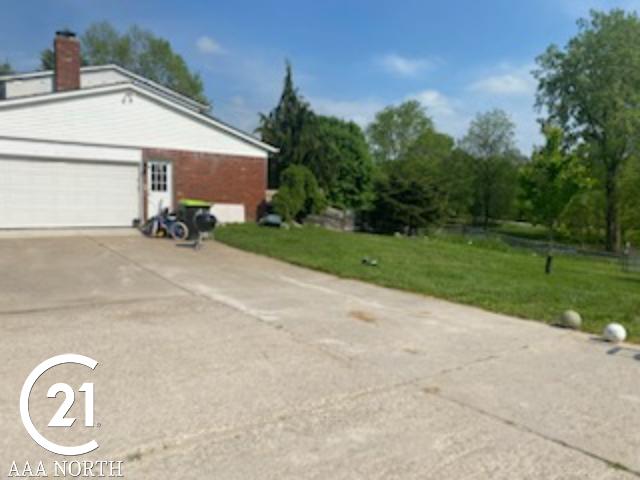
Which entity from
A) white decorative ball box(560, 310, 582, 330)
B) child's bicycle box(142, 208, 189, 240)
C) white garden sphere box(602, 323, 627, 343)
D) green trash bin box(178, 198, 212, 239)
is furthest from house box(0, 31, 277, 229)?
white garden sphere box(602, 323, 627, 343)

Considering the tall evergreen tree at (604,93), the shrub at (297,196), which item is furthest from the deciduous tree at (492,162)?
the shrub at (297,196)

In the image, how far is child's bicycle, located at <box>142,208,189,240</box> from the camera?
1386 cm

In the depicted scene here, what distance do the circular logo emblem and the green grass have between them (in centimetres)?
543

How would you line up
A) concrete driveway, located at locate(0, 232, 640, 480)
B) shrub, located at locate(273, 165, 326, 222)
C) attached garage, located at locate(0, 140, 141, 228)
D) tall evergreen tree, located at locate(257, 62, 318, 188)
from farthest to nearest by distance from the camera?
tall evergreen tree, located at locate(257, 62, 318, 188) → shrub, located at locate(273, 165, 326, 222) → attached garage, located at locate(0, 140, 141, 228) → concrete driveway, located at locate(0, 232, 640, 480)

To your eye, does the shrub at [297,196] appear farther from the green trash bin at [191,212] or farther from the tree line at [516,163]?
the green trash bin at [191,212]

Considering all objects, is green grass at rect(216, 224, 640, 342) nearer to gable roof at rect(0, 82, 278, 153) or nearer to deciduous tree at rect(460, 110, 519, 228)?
gable roof at rect(0, 82, 278, 153)

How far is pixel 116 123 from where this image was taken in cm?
1497

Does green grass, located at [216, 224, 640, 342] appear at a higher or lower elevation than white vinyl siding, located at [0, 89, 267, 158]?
lower

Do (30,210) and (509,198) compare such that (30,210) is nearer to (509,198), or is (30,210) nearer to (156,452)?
(156,452)

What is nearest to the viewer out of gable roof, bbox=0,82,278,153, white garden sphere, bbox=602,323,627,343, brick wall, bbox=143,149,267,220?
white garden sphere, bbox=602,323,627,343

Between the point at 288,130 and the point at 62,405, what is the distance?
81.5 feet

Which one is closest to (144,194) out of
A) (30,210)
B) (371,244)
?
(30,210)

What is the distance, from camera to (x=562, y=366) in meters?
4.65

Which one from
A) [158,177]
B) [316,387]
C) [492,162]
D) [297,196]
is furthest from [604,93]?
[316,387]
